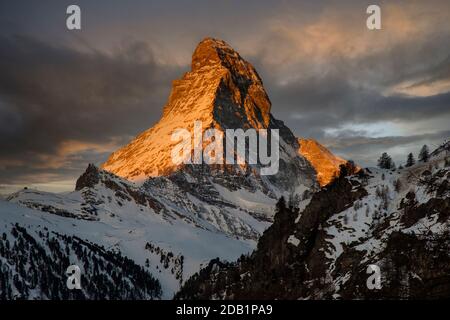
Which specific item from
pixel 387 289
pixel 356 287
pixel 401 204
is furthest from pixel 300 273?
pixel 387 289

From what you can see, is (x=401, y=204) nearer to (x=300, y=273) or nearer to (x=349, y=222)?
(x=349, y=222)
